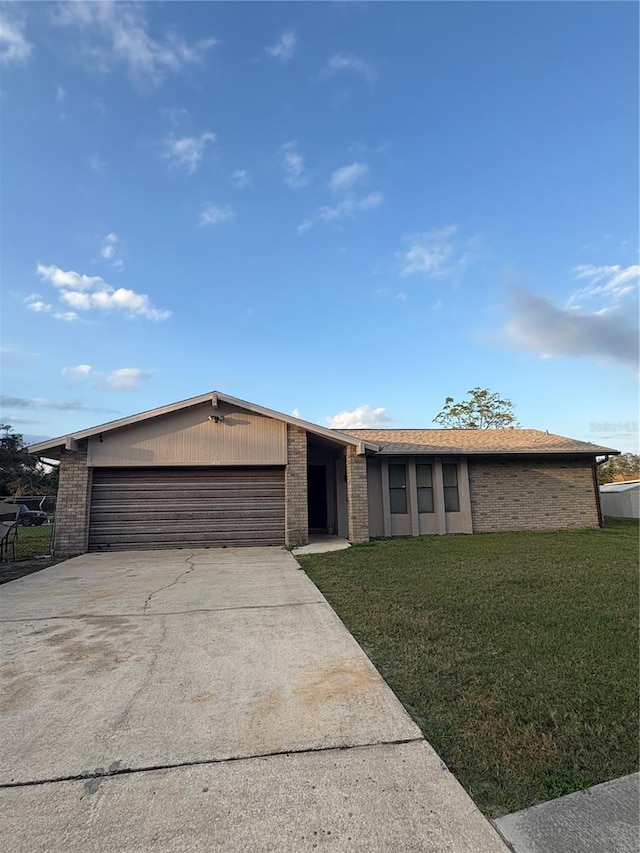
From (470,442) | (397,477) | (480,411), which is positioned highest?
(480,411)

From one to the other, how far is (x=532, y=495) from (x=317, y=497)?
273 inches

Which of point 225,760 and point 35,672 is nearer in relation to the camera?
point 225,760

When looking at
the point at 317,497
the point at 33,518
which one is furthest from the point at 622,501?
the point at 33,518

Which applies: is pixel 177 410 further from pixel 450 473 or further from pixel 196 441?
pixel 450 473

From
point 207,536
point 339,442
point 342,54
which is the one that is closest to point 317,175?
point 342,54

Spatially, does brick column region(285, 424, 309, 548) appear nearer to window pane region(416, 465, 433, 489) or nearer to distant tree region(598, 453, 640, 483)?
window pane region(416, 465, 433, 489)

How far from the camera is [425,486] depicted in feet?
41.6

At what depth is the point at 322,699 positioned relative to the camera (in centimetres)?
293

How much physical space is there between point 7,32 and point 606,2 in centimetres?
1097

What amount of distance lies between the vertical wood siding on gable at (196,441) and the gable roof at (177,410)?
212mm

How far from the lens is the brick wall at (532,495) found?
1275cm

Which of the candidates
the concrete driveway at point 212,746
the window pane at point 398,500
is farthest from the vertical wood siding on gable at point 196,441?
the concrete driveway at point 212,746

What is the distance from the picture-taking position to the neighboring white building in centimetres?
1958

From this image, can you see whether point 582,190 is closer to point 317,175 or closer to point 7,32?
point 317,175
